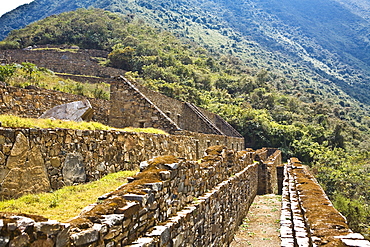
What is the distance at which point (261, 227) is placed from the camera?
1065 centimetres

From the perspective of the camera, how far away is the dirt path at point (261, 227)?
29.7 ft

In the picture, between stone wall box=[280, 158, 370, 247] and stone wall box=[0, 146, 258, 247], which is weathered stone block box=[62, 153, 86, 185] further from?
stone wall box=[280, 158, 370, 247]

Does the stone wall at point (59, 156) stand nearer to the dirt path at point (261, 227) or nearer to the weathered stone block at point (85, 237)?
the weathered stone block at point (85, 237)

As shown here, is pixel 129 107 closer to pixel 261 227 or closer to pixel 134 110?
pixel 134 110

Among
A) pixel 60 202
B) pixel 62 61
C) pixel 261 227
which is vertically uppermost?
pixel 62 61

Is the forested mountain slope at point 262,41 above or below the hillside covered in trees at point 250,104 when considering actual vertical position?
above

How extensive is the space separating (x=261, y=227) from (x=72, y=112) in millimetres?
7503

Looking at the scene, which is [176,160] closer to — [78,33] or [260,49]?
[78,33]

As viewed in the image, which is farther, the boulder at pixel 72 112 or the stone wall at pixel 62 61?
the stone wall at pixel 62 61

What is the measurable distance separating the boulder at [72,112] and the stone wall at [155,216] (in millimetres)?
4814

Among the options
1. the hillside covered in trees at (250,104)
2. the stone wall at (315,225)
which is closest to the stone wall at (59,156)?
the stone wall at (315,225)

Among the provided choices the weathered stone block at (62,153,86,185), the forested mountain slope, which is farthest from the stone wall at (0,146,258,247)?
the forested mountain slope

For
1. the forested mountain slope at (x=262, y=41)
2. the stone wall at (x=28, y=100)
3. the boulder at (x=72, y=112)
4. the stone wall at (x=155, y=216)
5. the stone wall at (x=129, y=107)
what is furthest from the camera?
the forested mountain slope at (x=262, y=41)

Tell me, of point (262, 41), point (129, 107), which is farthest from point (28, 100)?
point (262, 41)
